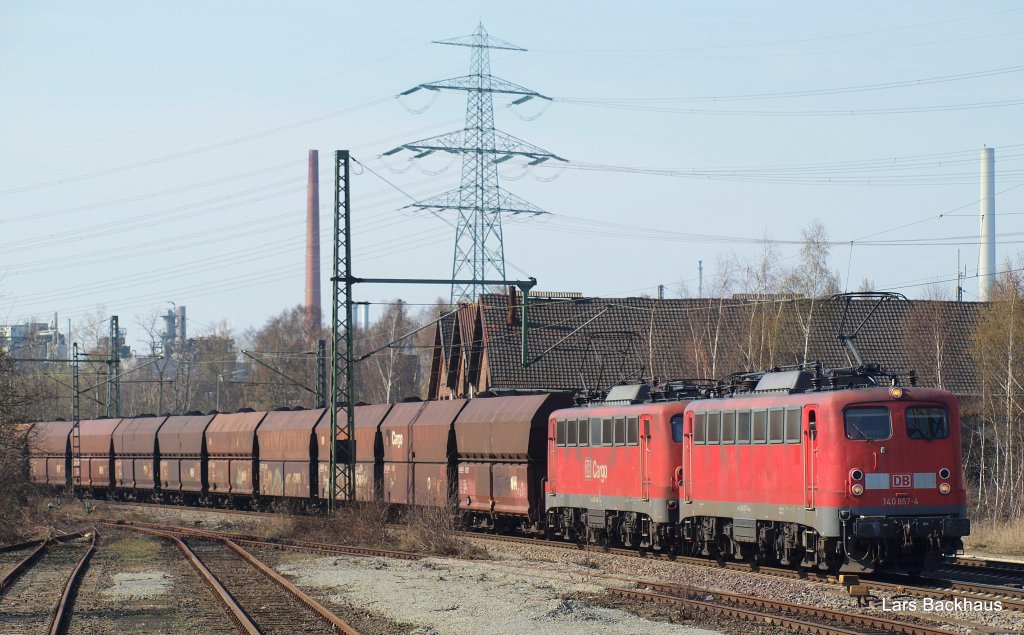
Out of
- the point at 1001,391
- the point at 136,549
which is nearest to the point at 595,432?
the point at 136,549

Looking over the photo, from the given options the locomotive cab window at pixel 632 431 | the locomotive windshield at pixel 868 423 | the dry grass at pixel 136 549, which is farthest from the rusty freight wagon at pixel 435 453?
the locomotive windshield at pixel 868 423

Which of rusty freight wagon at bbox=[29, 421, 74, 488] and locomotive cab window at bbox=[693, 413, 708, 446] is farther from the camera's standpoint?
rusty freight wagon at bbox=[29, 421, 74, 488]

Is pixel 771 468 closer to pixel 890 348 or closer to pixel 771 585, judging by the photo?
pixel 771 585

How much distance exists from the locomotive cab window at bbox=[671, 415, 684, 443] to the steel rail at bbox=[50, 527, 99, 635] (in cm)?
1080

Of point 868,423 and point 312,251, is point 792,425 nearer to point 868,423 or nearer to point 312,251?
point 868,423

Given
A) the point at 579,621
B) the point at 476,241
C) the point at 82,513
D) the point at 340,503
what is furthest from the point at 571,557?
the point at 476,241

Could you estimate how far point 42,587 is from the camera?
20.9m

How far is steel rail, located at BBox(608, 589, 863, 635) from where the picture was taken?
14.1m

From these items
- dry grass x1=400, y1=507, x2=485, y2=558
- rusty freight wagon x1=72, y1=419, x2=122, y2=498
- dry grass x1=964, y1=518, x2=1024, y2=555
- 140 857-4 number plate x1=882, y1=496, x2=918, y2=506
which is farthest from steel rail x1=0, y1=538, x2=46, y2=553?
rusty freight wagon x1=72, y1=419, x2=122, y2=498

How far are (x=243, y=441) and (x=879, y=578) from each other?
30.0 meters

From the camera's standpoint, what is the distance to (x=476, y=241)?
5591 centimetres

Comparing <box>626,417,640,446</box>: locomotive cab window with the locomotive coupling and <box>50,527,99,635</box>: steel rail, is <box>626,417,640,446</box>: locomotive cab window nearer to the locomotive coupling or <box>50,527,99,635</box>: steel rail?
the locomotive coupling

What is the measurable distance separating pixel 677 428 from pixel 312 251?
298 feet

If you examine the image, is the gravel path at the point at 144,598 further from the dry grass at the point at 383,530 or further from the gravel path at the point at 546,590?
the dry grass at the point at 383,530
